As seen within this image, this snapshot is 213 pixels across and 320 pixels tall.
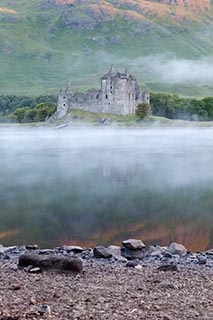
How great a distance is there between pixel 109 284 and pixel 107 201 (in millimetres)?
14351

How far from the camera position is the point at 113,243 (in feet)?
58.4

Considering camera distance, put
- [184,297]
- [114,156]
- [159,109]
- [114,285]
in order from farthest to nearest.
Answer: [159,109] < [114,156] < [114,285] < [184,297]

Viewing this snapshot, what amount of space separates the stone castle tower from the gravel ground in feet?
341

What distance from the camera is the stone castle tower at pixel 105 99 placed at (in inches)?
4587

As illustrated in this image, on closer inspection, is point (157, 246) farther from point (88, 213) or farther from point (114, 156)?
point (114, 156)

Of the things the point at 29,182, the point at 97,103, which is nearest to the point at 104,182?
the point at 29,182

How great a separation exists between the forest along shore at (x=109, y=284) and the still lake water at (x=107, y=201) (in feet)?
7.75

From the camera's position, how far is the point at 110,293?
10.7m

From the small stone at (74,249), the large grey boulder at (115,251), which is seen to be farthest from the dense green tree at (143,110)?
the large grey boulder at (115,251)

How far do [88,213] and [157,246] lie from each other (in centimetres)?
681

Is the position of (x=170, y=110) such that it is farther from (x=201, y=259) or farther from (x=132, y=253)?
(x=201, y=259)

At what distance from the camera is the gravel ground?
9199 mm

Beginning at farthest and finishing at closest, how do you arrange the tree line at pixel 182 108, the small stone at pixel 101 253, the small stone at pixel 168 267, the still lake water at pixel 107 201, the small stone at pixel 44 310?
the tree line at pixel 182 108 < the still lake water at pixel 107 201 < the small stone at pixel 101 253 < the small stone at pixel 168 267 < the small stone at pixel 44 310

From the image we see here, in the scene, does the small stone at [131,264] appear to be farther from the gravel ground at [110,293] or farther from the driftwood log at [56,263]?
the driftwood log at [56,263]
